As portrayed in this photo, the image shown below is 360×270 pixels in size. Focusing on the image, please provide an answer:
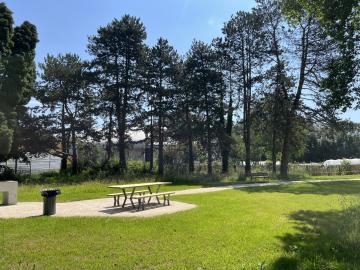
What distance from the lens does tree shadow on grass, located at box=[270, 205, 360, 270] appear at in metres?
6.92

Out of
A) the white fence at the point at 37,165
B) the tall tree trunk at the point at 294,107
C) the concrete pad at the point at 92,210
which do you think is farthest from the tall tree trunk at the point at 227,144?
the concrete pad at the point at 92,210

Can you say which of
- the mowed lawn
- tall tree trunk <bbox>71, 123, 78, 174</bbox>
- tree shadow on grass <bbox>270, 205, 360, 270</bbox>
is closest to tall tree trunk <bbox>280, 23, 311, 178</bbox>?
tall tree trunk <bbox>71, 123, 78, 174</bbox>

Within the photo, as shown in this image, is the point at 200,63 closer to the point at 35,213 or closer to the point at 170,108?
the point at 170,108

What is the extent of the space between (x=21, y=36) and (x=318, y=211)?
25775 millimetres

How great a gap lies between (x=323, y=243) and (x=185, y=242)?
2.95 m

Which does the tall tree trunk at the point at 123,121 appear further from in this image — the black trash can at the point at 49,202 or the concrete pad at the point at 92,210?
the black trash can at the point at 49,202

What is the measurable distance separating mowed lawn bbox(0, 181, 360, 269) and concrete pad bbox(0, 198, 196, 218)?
2.92 ft

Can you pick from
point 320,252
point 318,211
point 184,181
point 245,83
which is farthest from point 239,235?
point 245,83

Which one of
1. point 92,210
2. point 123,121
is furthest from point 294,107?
point 92,210

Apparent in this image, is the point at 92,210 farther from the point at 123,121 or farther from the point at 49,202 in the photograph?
the point at 123,121

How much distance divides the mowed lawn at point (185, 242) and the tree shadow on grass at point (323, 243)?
0.02m

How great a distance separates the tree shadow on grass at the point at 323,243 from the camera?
6.92m

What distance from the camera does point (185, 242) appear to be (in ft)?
27.0

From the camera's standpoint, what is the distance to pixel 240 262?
6.89 m
